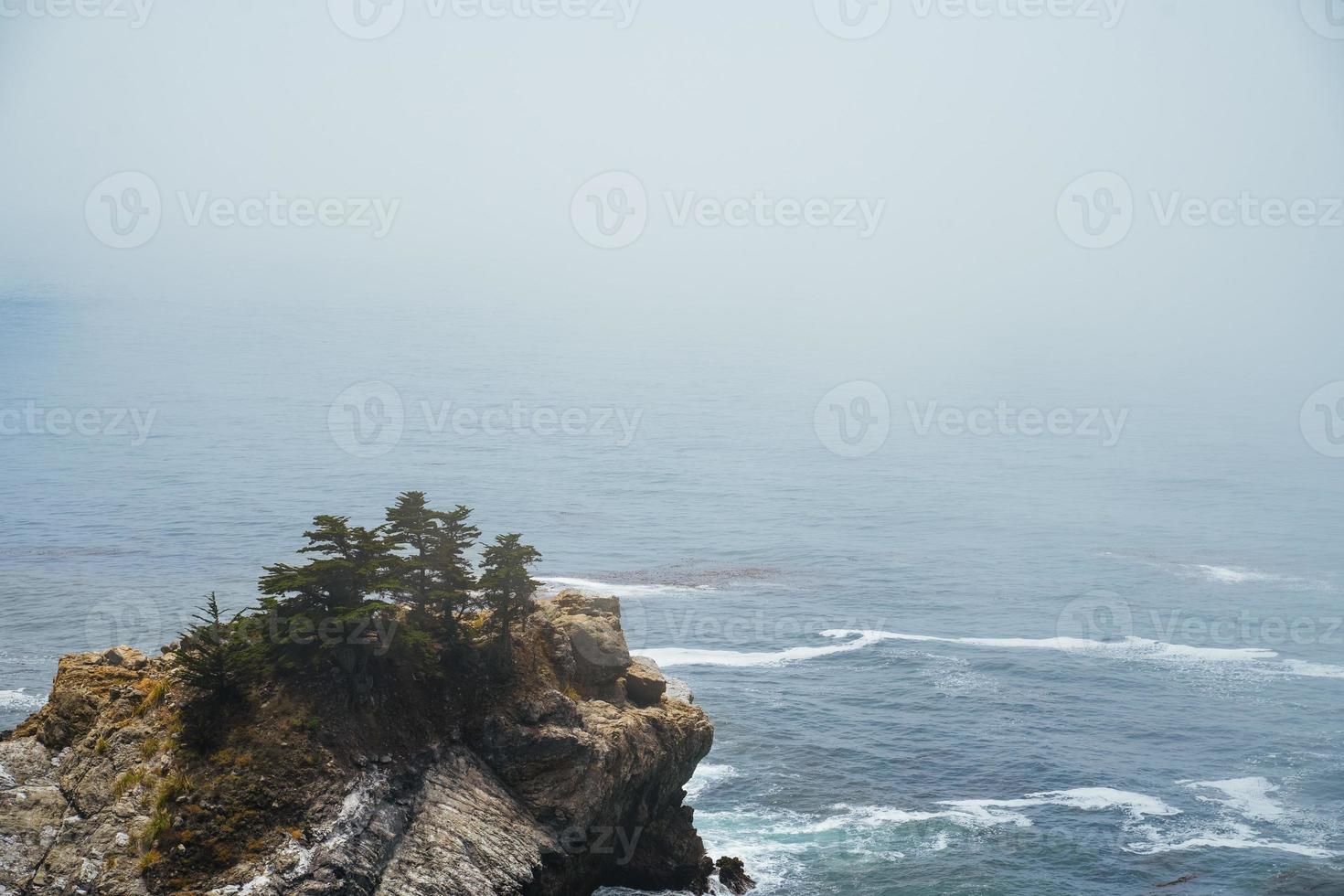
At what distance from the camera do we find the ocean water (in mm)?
72750

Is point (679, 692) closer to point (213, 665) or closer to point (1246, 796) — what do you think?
point (213, 665)

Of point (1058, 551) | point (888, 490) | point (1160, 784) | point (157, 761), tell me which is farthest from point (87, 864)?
point (888, 490)

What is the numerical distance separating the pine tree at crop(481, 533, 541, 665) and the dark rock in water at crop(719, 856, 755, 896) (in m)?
17.4

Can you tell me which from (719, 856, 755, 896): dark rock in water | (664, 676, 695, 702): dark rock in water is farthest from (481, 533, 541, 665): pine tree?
(719, 856, 755, 896): dark rock in water

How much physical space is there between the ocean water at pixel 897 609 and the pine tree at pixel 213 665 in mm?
30421

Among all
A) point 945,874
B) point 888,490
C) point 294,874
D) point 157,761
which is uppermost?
point 888,490

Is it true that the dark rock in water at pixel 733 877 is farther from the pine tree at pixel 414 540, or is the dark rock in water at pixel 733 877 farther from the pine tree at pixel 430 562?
the pine tree at pixel 414 540

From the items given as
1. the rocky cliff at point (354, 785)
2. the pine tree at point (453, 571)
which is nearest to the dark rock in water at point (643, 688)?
the rocky cliff at point (354, 785)

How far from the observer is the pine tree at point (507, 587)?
57.6 metres

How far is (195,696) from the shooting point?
50875mm

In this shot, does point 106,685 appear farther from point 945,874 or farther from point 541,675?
point 945,874

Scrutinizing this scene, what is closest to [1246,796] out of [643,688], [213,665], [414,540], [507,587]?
[643,688]

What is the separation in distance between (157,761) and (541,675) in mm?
17323

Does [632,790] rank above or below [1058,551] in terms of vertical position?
below
